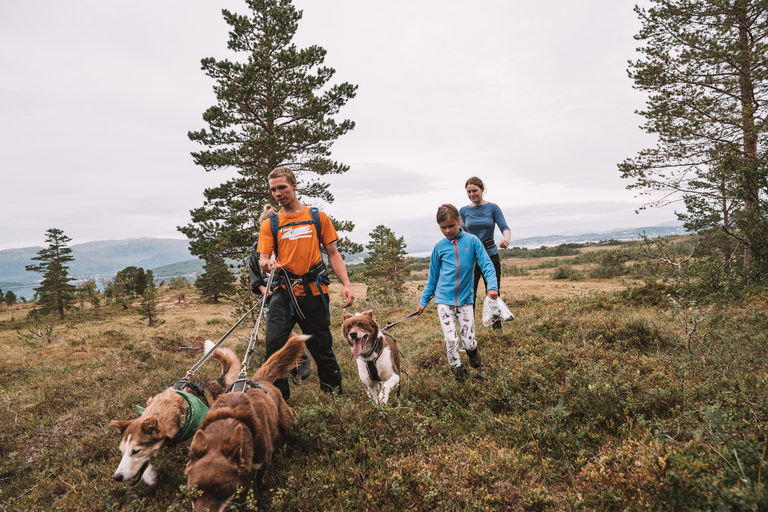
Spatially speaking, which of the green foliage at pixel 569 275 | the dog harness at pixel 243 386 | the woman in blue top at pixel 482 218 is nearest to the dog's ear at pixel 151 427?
the dog harness at pixel 243 386

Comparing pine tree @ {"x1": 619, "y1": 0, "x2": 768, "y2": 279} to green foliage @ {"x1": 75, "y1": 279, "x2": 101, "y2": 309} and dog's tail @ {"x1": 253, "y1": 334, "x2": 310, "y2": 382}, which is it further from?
green foliage @ {"x1": 75, "y1": 279, "x2": 101, "y2": 309}

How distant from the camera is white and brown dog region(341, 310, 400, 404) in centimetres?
423

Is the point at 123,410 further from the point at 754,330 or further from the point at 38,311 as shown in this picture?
the point at 38,311

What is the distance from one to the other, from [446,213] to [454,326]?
1.66 meters

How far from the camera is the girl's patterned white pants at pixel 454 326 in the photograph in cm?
465

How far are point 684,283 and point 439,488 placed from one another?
26.2 feet

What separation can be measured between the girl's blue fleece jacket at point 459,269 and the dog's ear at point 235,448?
10.2 ft

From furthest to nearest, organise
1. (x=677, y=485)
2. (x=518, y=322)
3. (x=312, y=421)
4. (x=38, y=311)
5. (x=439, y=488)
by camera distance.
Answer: (x=38, y=311) < (x=518, y=322) < (x=312, y=421) < (x=439, y=488) < (x=677, y=485)

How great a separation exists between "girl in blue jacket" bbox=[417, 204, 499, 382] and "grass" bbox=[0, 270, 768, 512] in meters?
0.60

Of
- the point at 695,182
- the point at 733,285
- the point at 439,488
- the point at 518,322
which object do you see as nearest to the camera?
the point at 439,488

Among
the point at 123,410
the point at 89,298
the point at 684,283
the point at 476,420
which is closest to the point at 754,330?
the point at 684,283

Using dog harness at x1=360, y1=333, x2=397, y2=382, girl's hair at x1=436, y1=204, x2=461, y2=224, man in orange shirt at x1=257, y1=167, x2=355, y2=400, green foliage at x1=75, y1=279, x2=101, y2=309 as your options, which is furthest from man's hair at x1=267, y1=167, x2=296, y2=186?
green foliage at x1=75, y1=279, x2=101, y2=309

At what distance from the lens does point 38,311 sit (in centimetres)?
3338

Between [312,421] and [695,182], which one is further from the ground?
[695,182]
